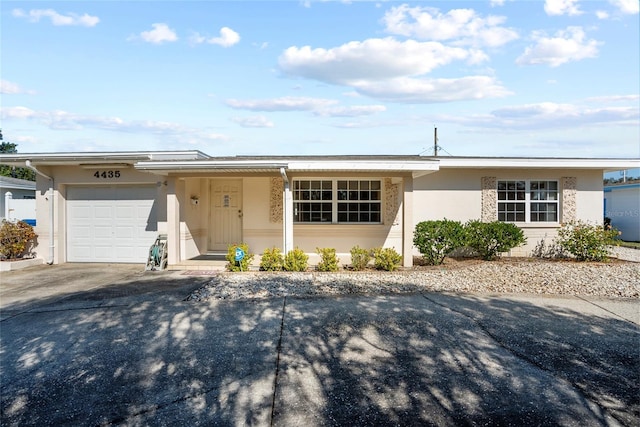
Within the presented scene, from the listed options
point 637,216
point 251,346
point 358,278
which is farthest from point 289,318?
point 637,216

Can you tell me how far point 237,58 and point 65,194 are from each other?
6606mm

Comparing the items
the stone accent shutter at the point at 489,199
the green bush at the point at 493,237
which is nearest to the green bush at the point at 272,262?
the green bush at the point at 493,237

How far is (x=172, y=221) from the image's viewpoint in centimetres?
1029

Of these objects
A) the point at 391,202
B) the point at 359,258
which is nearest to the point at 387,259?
the point at 359,258

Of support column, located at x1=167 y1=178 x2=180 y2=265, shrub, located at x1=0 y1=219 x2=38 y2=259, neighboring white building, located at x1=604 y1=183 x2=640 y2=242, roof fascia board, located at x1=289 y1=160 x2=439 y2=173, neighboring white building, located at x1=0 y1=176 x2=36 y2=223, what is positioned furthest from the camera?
neighboring white building, located at x1=604 y1=183 x2=640 y2=242

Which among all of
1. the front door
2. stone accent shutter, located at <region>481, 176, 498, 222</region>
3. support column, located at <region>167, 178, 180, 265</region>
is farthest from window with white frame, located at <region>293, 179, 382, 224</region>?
support column, located at <region>167, 178, 180, 265</region>

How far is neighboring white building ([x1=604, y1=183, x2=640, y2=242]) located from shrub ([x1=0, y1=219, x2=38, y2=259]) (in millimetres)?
23821

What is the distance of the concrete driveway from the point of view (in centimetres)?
332

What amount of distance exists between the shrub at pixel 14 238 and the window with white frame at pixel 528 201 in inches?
557

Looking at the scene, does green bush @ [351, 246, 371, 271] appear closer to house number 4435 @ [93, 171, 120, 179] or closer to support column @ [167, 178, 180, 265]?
support column @ [167, 178, 180, 265]

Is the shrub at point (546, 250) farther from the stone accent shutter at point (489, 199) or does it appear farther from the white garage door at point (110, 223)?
the white garage door at point (110, 223)

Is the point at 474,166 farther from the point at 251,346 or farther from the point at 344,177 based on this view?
the point at 251,346

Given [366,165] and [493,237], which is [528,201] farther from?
[366,165]

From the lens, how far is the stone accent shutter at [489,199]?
40.5 feet
